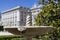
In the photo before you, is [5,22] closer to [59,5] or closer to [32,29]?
[59,5]

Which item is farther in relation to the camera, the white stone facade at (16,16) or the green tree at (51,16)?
the white stone facade at (16,16)

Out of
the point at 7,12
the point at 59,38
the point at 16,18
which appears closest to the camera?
Result: the point at 59,38

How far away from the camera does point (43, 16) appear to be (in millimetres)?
7598

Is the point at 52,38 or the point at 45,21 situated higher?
the point at 45,21

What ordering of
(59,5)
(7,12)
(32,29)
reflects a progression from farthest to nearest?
(7,12) → (59,5) → (32,29)

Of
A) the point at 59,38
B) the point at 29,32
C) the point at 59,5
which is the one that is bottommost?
the point at 59,38

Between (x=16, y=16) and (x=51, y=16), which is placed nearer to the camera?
(x=51, y=16)

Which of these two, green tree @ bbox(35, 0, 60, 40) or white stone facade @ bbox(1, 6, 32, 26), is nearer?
green tree @ bbox(35, 0, 60, 40)

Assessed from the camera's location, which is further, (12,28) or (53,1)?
(53,1)

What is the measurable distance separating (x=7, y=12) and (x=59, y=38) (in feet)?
131

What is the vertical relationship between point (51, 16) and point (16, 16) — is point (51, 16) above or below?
below

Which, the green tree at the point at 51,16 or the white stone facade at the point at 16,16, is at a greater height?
the white stone facade at the point at 16,16

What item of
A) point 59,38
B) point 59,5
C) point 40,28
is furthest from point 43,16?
point 40,28

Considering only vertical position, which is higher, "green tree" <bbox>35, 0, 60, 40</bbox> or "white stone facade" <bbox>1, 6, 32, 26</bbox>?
"white stone facade" <bbox>1, 6, 32, 26</bbox>
